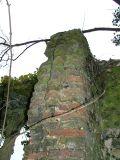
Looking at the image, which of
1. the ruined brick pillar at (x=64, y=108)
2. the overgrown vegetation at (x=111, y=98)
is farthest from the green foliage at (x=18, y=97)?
the ruined brick pillar at (x=64, y=108)

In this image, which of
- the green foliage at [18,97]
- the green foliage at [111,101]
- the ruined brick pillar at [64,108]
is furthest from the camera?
the green foliage at [18,97]

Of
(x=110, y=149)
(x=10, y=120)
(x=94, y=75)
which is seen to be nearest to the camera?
(x=110, y=149)

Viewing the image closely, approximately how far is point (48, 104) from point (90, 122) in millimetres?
514

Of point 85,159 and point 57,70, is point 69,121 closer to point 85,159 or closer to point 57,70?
point 85,159

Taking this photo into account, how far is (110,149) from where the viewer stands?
370 cm

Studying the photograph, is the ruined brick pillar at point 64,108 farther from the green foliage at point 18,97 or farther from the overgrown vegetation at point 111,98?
the green foliage at point 18,97

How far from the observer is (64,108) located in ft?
10.8

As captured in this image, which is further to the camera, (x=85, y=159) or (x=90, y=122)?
(x=90, y=122)

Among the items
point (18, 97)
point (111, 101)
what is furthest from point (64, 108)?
point (18, 97)

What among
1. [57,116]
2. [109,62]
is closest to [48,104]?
[57,116]

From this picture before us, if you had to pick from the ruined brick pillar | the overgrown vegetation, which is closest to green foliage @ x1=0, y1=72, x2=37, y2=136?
the overgrown vegetation

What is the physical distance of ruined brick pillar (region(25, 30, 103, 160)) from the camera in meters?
3.08

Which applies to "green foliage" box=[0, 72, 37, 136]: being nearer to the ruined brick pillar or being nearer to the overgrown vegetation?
the overgrown vegetation

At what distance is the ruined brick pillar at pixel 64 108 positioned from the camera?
308cm
